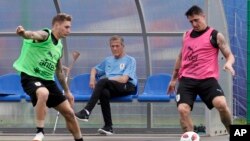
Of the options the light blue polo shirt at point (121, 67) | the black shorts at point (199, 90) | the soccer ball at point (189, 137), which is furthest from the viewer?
the light blue polo shirt at point (121, 67)

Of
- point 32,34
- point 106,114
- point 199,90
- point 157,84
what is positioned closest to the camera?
point 32,34

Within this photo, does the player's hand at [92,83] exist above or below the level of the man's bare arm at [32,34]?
below

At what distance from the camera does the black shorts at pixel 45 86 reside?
29.9 feet

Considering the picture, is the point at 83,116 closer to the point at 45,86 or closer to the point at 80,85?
the point at 80,85

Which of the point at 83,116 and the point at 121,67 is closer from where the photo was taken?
the point at 83,116

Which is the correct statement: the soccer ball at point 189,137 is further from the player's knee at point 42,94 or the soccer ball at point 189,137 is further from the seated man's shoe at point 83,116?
the seated man's shoe at point 83,116

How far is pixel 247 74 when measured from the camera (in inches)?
446

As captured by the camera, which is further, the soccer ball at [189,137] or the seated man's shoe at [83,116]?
the seated man's shoe at [83,116]

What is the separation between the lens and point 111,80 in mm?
12180

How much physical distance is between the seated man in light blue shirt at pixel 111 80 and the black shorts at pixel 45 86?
2.18m

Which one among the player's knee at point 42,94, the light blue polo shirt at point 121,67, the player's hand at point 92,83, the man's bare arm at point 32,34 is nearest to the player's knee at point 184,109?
the player's knee at point 42,94

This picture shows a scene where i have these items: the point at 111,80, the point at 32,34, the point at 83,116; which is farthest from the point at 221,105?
the point at 111,80

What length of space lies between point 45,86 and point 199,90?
197 centimetres

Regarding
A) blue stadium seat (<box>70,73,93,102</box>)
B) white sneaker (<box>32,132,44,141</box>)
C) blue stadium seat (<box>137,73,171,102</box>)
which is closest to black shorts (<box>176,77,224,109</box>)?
white sneaker (<box>32,132,44,141</box>)
